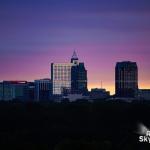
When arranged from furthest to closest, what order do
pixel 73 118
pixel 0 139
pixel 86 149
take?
pixel 73 118 < pixel 0 139 < pixel 86 149

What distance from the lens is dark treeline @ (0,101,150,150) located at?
59219mm

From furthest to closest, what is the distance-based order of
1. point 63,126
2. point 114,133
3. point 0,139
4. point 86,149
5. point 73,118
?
point 73,118 < point 63,126 < point 114,133 < point 0,139 < point 86,149

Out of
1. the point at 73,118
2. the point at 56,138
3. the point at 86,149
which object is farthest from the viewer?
the point at 73,118

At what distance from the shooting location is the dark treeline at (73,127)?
59219mm

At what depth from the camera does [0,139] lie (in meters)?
63.4

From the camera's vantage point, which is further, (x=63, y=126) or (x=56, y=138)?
(x=63, y=126)

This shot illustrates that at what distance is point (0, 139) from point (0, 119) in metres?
21.0

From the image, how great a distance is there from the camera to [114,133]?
75188mm

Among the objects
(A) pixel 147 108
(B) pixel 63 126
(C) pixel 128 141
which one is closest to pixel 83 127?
(B) pixel 63 126

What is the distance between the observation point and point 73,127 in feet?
277

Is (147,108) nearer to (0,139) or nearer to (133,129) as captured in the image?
(133,129)

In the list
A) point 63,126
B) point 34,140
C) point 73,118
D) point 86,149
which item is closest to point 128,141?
point 34,140

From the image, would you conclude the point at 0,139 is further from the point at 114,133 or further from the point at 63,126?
the point at 63,126

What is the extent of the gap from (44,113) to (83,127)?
40.2 feet
